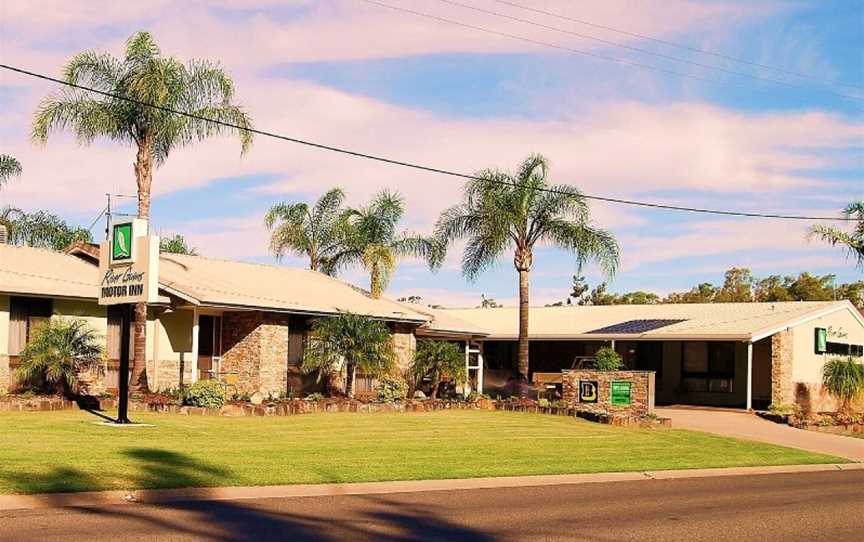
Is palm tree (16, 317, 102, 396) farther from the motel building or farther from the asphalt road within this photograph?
the asphalt road

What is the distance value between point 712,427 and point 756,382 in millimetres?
10911

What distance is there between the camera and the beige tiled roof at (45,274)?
27.2 m

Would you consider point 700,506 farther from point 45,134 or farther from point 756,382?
point 756,382

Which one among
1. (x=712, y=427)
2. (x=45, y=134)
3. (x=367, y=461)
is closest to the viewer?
(x=367, y=461)

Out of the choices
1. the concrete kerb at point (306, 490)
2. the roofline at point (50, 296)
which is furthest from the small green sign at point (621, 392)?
the roofline at point (50, 296)

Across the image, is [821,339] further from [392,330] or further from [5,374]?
[5,374]

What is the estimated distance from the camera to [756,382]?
41375mm

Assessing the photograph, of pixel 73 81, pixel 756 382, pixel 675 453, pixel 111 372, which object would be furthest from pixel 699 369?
pixel 73 81

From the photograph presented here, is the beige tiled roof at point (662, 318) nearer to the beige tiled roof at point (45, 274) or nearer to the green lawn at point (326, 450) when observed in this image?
the green lawn at point (326, 450)

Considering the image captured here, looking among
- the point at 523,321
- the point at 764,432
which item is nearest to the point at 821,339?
the point at 764,432

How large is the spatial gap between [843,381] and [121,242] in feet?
90.1

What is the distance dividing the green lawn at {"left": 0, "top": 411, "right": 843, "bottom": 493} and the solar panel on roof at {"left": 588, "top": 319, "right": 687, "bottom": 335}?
496 inches

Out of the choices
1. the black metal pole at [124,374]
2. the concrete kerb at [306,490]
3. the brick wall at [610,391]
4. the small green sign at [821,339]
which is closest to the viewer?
the concrete kerb at [306,490]

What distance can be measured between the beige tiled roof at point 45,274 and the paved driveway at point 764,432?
16081 mm
